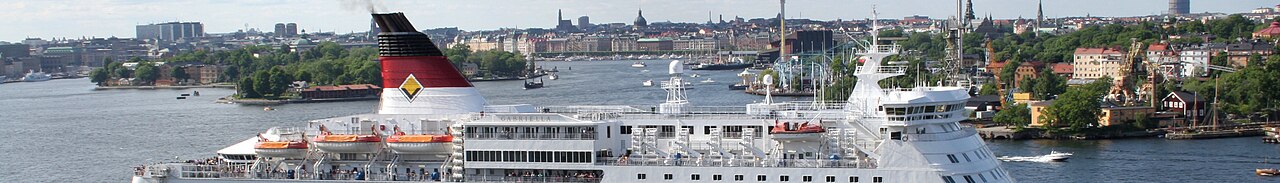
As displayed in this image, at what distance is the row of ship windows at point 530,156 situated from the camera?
80.9 ft

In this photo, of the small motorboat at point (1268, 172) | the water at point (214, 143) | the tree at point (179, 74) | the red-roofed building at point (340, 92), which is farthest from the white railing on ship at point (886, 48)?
the tree at point (179, 74)

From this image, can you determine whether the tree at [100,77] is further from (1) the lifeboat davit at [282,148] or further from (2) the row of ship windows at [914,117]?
(2) the row of ship windows at [914,117]

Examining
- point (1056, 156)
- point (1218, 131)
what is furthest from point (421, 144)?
point (1218, 131)

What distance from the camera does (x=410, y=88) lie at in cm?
2839

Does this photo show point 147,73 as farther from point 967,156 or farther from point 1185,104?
point 967,156

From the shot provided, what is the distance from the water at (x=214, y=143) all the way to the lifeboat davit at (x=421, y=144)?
1492cm

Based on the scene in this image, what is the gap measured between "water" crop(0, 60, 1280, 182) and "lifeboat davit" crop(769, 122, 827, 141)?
57.9 feet

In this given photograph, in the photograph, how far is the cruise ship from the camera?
23562mm

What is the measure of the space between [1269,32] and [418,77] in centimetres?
8363

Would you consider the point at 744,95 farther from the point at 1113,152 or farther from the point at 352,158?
the point at 352,158

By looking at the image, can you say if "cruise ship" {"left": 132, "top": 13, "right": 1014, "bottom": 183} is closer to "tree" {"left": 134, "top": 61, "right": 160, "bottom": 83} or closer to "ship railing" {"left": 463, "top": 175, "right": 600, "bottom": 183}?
"ship railing" {"left": 463, "top": 175, "right": 600, "bottom": 183}

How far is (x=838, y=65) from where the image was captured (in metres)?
96.9

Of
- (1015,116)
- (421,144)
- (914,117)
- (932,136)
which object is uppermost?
(914,117)

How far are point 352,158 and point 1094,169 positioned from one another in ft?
75.2
